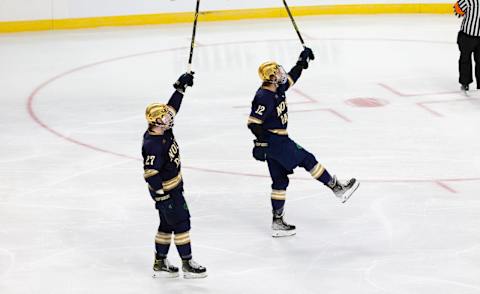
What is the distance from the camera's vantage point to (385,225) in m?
7.02

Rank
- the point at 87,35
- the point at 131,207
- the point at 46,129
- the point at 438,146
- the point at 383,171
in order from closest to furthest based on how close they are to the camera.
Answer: the point at 131,207, the point at 383,171, the point at 438,146, the point at 46,129, the point at 87,35

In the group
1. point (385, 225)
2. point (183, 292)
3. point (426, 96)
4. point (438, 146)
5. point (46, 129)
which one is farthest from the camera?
point (426, 96)

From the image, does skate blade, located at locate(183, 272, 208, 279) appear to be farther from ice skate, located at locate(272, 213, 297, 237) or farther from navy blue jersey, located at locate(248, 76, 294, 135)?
navy blue jersey, located at locate(248, 76, 294, 135)

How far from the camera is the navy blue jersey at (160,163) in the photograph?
575 centimetres

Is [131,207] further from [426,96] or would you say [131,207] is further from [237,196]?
[426,96]

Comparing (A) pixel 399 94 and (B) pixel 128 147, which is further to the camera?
(A) pixel 399 94

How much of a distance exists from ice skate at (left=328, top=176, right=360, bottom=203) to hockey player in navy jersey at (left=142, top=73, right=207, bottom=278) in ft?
4.21

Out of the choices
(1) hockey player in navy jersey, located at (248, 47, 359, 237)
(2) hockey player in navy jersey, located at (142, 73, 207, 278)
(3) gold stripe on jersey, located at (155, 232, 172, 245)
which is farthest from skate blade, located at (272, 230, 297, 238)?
(3) gold stripe on jersey, located at (155, 232, 172, 245)

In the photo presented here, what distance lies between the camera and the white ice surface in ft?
20.6

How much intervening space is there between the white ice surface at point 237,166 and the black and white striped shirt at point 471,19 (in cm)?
66

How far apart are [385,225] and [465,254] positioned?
2.35 ft

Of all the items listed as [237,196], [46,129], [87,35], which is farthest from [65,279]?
[87,35]

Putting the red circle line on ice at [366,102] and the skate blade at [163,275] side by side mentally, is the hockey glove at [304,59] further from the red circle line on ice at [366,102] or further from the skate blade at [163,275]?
the red circle line on ice at [366,102]

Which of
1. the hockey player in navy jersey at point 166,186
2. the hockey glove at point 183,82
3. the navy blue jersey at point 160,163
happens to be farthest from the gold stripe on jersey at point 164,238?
the hockey glove at point 183,82
